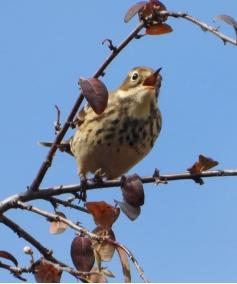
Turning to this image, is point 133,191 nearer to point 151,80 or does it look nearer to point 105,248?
point 105,248

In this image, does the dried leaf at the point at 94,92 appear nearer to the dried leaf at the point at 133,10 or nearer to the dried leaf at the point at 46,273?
the dried leaf at the point at 133,10

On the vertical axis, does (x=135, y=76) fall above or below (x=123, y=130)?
above

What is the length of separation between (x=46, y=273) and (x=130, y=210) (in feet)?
1.70

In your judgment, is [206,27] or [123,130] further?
[123,130]

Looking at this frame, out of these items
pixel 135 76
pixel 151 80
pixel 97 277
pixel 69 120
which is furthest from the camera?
pixel 135 76

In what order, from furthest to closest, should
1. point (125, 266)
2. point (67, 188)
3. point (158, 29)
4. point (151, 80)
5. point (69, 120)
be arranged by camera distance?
point (151, 80) → point (67, 188) → point (158, 29) → point (69, 120) → point (125, 266)

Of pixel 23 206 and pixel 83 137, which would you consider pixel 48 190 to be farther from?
pixel 83 137

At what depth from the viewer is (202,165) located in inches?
136

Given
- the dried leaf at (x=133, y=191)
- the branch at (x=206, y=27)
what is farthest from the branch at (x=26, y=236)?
the branch at (x=206, y=27)

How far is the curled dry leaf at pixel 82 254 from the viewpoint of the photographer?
3140mm

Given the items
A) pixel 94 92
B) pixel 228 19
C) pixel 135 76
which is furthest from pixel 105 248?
pixel 135 76

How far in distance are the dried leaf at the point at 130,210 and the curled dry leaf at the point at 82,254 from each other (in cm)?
25

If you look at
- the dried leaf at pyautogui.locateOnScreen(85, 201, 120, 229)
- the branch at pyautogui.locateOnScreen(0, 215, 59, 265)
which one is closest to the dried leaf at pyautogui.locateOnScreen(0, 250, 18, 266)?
the branch at pyautogui.locateOnScreen(0, 215, 59, 265)

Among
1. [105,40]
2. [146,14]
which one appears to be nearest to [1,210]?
[105,40]
